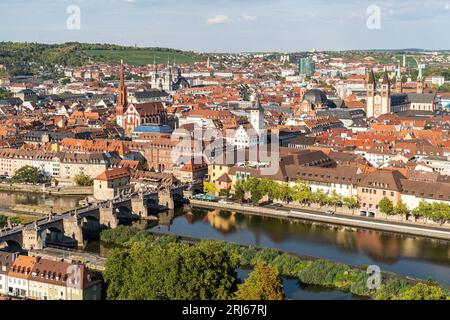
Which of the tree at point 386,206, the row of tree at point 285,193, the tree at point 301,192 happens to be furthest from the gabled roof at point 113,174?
the tree at point 386,206

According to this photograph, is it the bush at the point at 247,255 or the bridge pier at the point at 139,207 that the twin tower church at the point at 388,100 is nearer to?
the bridge pier at the point at 139,207

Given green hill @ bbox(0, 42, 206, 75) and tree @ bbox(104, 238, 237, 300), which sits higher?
green hill @ bbox(0, 42, 206, 75)

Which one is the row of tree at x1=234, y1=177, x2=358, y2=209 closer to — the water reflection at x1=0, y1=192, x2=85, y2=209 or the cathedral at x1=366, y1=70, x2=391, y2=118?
the water reflection at x1=0, y1=192, x2=85, y2=209

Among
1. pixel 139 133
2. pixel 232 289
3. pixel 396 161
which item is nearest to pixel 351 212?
pixel 396 161

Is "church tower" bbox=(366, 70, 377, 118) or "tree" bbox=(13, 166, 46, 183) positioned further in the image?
"church tower" bbox=(366, 70, 377, 118)

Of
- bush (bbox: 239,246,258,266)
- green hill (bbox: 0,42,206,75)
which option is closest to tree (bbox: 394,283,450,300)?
bush (bbox: 239,246,258,266)

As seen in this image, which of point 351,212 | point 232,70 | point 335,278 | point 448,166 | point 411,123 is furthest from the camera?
point 232,70

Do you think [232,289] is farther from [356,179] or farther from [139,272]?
[356,179]
